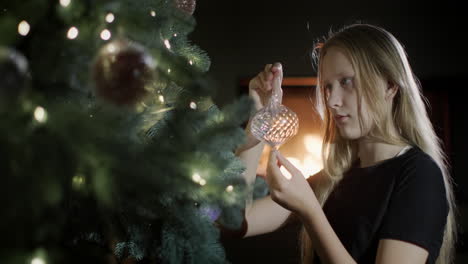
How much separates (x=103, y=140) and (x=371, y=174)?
91 centimetres

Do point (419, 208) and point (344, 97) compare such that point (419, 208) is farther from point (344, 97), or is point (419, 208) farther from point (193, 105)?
point (193, 105)

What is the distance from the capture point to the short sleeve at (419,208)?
953mm

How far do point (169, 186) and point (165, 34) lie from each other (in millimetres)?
425

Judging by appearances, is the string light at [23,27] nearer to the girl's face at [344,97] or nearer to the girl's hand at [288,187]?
the girl's hand at [288,187]

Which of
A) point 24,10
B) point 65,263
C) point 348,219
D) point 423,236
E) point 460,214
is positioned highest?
point 24,10

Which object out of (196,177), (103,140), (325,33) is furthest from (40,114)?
(325,33)

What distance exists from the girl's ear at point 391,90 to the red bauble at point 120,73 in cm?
87

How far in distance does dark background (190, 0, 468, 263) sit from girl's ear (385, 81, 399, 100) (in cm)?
208

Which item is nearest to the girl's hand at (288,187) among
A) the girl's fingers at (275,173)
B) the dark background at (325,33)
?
the girl's fingers at (275,173)

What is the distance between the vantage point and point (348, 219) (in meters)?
1.13

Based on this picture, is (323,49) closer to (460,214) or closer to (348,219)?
(348,219)

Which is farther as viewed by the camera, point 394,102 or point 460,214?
point 460,214

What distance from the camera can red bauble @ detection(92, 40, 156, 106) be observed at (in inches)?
16.9

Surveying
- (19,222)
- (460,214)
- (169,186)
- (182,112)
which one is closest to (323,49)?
(182,112)
